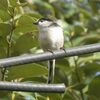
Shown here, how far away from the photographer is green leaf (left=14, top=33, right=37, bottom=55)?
167 centimetres

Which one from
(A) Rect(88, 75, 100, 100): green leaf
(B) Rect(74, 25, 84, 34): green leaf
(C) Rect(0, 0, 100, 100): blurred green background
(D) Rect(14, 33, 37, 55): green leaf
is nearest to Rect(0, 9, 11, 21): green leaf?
(C) Rect(0, 0, 100, 100): blurred green background

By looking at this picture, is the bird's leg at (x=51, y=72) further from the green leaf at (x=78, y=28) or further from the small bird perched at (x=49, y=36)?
the green leaf at (x=78, y=28)

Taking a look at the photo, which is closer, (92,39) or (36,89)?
(36,89)

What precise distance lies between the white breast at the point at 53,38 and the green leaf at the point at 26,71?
0.89 ft

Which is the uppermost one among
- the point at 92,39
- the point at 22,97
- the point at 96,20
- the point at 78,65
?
the point at 96,20

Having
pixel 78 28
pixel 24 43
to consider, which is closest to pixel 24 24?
pixel 24 43

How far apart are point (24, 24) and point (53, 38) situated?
0.29 meters

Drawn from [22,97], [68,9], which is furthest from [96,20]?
[22,97]

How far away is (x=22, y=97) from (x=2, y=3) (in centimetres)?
35

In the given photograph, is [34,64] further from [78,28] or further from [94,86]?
[78,28]

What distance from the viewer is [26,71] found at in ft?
5.29

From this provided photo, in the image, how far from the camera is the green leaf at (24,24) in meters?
1.61

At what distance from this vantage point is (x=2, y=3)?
1561 mm

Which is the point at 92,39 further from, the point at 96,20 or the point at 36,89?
the point at 36,89
